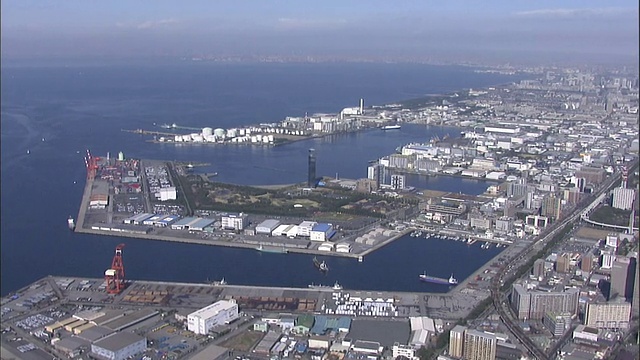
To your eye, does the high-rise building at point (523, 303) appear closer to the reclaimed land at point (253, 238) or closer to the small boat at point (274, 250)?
the reclaimed land at point (253, 238)

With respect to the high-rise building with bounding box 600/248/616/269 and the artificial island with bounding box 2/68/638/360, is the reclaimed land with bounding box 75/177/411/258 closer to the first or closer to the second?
the artificial island with bounding box 2/68/638/360

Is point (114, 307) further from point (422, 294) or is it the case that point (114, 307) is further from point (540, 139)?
point (540, 139)

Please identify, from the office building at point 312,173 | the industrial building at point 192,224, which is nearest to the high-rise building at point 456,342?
the industrial building at point 192,224

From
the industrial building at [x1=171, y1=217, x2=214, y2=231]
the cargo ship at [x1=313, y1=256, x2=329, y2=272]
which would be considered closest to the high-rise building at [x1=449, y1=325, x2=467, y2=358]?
the cargo ship at [x1=313, y1=256, x2=329, y2=272]

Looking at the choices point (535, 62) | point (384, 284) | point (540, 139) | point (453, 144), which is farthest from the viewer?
point (535, 62)

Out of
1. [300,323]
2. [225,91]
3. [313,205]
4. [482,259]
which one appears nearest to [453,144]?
[313,205]

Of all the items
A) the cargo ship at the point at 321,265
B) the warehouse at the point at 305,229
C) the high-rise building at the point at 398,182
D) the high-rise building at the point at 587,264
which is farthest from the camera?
the high-rise building at the point at 398,182

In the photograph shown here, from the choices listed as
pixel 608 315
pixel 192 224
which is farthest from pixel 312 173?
pixel 608 315
